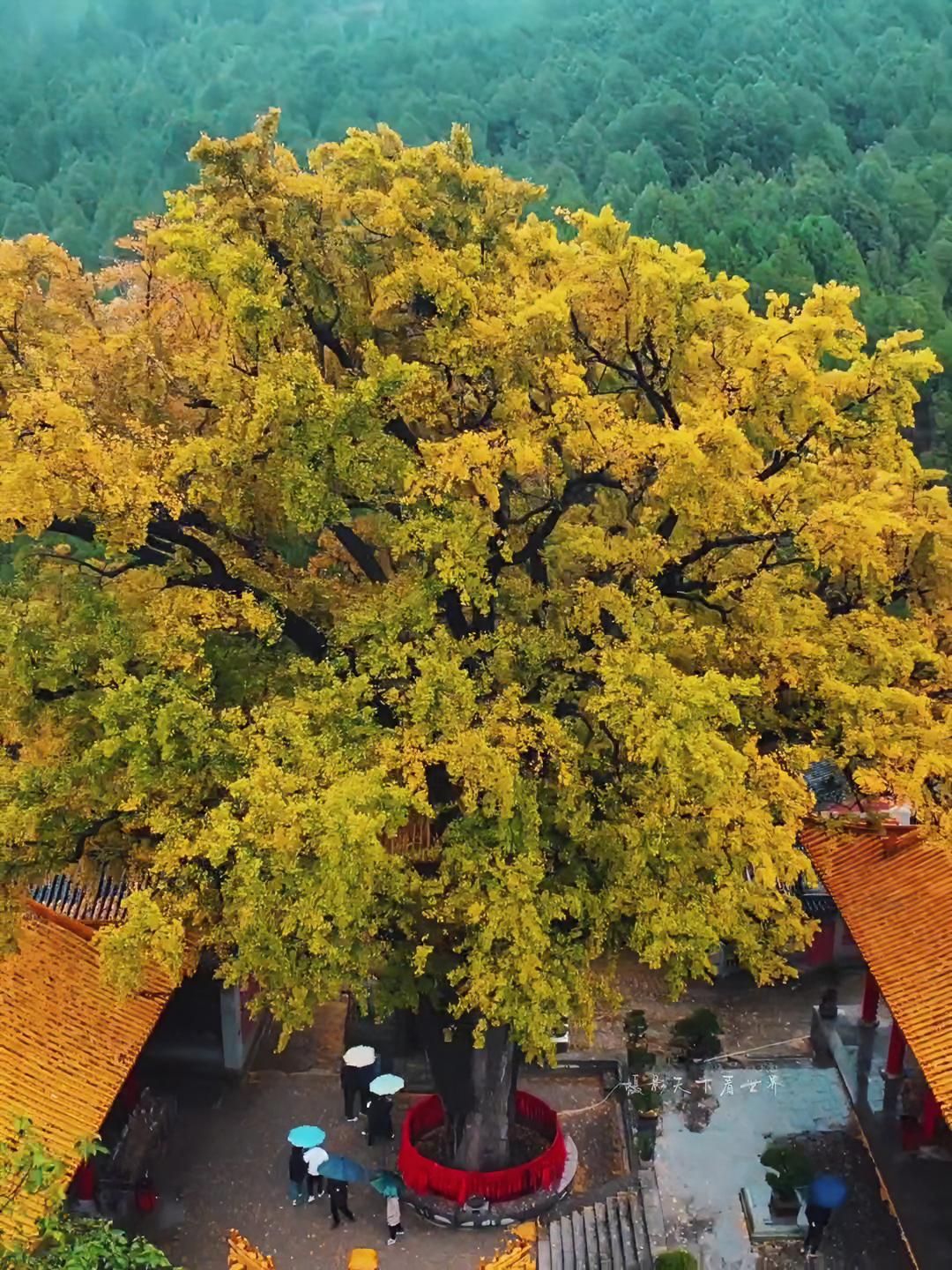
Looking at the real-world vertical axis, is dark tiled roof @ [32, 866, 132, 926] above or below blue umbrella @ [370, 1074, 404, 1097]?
above

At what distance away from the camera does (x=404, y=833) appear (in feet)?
60.8

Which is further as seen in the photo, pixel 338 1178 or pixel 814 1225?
pixel 338 1178

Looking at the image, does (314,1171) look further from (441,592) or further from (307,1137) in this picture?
(441,592)

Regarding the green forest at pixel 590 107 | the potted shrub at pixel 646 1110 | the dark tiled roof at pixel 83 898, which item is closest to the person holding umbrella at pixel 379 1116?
the potted shrub at pixel 646 1110

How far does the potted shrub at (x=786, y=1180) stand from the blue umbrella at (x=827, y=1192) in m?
0.33

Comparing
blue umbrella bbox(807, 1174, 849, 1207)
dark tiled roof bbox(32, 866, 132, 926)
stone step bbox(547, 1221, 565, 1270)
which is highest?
dark tiled roof bbox(32, 866, 132, 926)

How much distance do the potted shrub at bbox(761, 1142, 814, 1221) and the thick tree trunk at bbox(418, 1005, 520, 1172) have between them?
346 centimetres

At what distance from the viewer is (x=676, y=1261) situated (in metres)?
13.0

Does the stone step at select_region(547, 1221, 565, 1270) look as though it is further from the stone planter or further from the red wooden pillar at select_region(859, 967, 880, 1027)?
the red wooden pillar at select_region(859, 967, 880, 1027)

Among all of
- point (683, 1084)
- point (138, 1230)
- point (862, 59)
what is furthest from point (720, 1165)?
point (862, 59)

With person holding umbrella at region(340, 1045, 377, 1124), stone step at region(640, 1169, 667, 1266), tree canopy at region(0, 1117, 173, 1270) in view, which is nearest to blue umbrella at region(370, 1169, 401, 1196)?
person holding umbrella at region(340, 1045, 377, 1124)

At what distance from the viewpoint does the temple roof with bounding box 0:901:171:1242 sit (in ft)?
43.1

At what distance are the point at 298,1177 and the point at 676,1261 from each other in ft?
18.1

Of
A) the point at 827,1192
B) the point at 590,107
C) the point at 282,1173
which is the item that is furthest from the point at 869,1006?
the point at 590,107
